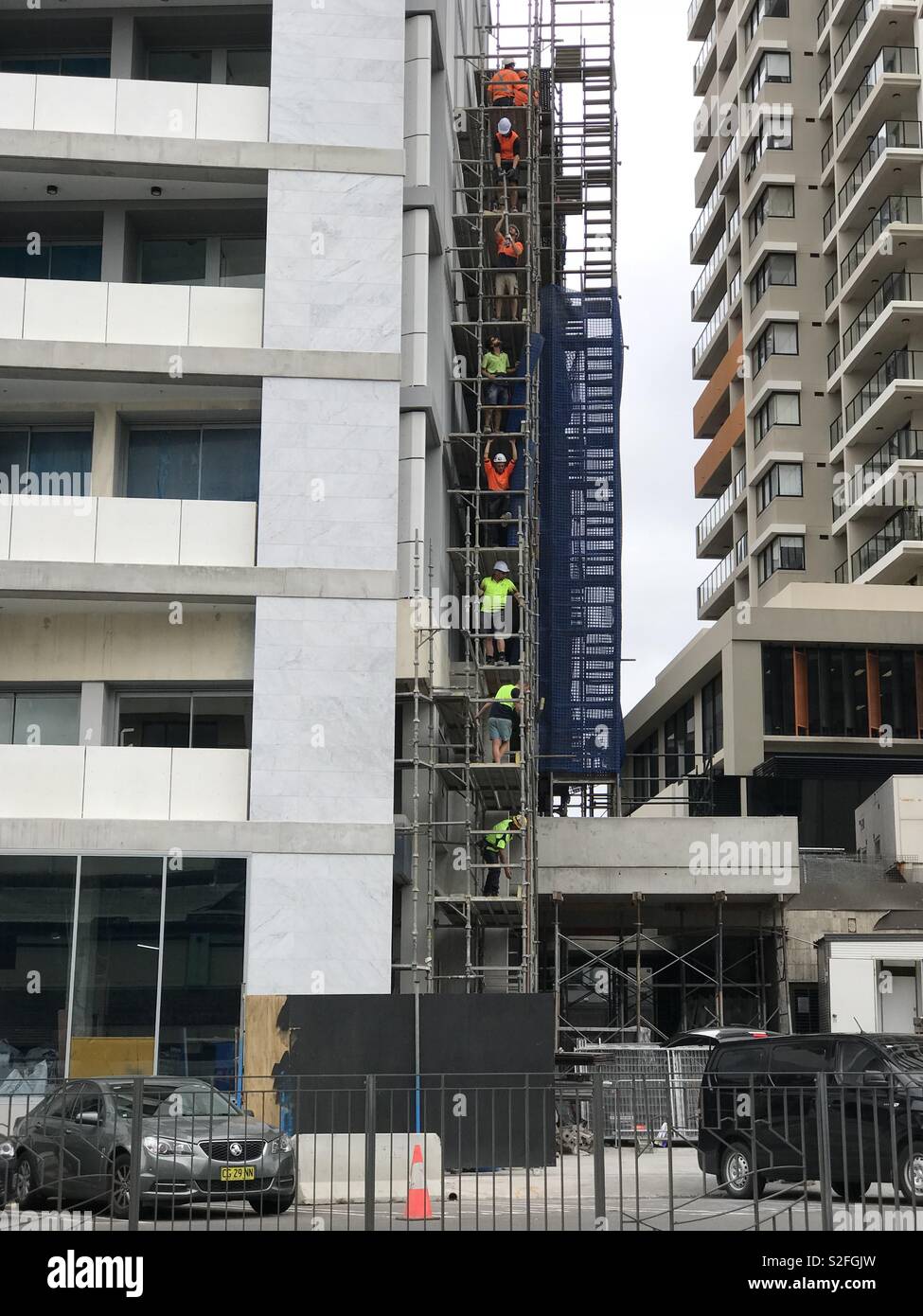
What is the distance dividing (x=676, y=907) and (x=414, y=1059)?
1671 centimetres

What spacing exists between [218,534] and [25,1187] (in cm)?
1225

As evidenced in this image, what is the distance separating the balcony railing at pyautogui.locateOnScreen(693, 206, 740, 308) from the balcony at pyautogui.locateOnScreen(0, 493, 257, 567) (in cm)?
5238

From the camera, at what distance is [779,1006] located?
3519 cm

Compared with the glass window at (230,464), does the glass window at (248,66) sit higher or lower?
higher

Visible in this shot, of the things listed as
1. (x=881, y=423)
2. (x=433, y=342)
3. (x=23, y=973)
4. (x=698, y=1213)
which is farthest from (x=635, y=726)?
(x=698, y=1213)

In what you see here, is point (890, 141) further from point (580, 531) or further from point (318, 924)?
point (318, 924)

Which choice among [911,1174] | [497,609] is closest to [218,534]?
[497,609]

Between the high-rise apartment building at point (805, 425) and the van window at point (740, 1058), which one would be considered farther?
the high-rise apartment building at point (805, 425)

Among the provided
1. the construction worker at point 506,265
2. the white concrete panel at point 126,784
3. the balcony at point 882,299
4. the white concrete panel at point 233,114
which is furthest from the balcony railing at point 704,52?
the white concrete panel at point 126,784

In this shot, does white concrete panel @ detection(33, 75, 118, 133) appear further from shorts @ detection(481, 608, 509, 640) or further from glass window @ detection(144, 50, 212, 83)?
shorts @ detection(481, 608, 509, 640)

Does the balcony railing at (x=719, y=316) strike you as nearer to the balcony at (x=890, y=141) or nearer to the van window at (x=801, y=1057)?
the balcony at (x=890, y=141)

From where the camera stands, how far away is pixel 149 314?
Result: 27031 millimetres

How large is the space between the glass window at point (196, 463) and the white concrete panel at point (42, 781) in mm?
4760

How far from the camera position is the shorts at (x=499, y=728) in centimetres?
3005
